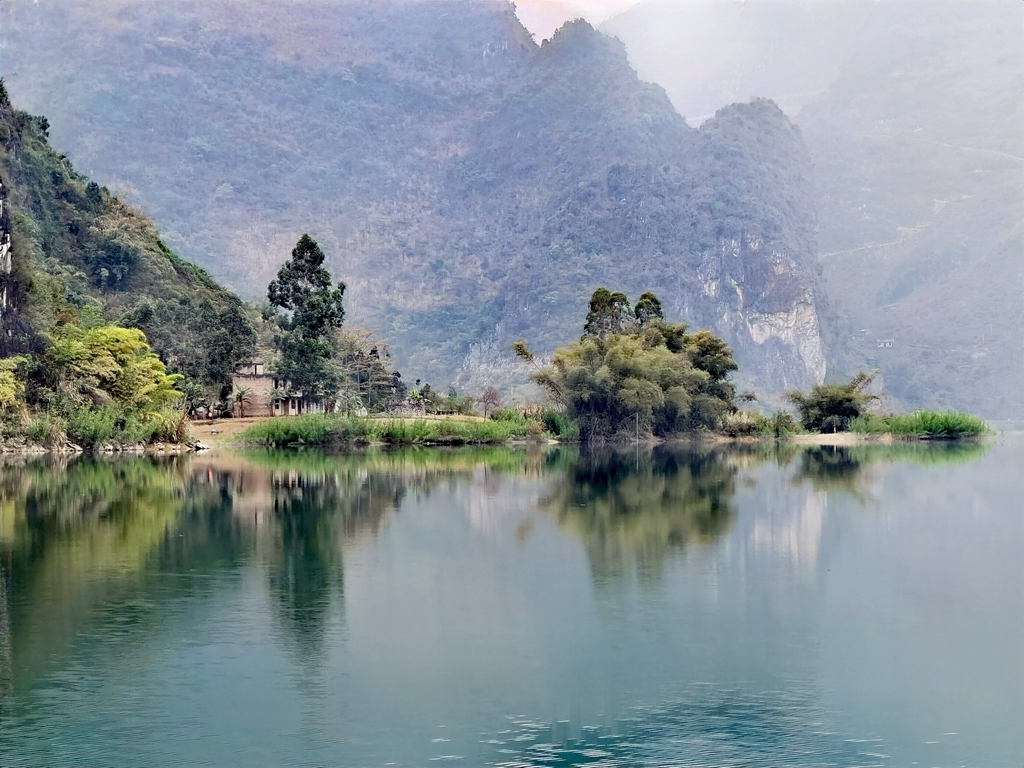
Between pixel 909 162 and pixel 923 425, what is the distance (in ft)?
331

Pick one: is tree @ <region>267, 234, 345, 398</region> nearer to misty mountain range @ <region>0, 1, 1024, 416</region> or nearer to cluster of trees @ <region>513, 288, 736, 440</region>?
cluster of trees @ <region>513, 288, 736, 440</region>

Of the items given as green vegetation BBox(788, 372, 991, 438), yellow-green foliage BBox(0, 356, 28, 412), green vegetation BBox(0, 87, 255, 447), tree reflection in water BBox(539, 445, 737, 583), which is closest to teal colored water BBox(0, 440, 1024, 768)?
tree reflection in water BBox(539, 445, 737, 583)

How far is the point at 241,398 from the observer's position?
200 feet

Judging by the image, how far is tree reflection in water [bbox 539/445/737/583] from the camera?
59.6 ft


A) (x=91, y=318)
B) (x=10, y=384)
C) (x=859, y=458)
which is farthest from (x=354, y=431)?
(x=859, y=458)

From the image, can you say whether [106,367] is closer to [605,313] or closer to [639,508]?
[605,313]

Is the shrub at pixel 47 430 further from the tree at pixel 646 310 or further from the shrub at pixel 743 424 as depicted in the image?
the shrub at pixel 743 424

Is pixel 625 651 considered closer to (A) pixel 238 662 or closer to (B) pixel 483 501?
(A) pixel 238 662

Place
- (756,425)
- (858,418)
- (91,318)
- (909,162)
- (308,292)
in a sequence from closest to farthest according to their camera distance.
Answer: (91,318)
(308,292)
(756,425)
(858,418)
(909,162)

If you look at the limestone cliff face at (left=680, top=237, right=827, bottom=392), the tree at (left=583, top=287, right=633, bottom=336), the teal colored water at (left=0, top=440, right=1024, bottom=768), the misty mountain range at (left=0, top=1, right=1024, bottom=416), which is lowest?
the teal colored water at (left=0, top=440, right=1024, bottom=768)

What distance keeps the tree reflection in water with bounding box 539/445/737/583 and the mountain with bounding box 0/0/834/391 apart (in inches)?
3365

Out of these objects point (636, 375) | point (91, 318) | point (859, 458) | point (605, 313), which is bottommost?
point (859, 458)

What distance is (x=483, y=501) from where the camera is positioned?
2619 cm

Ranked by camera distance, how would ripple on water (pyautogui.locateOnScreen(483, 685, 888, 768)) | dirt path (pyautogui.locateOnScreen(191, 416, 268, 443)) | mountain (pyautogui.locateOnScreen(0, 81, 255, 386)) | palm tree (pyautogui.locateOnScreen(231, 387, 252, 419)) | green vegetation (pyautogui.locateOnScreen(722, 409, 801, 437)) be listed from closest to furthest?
ripple on water (pyautogui.locateOnScreen(483, 685, 888, 768)) → dirt path (pyautogui.locateOnScreen(191, 416, 268, 443)) → palm tree (pyautogui.locateOnScreen(231, 387, 252, 419)) → mountain (pyautogui.locateOnScreen(0, 81, 255, 386)) → green vegetation (pyautogui.locateOnScreen(722, 409, 801, 437))
